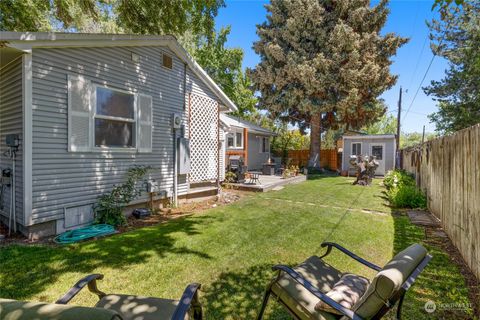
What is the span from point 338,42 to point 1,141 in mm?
17523

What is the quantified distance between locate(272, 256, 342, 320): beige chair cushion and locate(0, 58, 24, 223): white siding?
480 centimetres

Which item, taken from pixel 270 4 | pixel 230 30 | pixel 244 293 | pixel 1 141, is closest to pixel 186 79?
A: pixel 1 141

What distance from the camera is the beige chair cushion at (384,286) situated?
1574 mm

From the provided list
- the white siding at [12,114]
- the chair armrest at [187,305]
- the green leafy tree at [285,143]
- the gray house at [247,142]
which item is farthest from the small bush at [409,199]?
the green leafy tree at [285,143]

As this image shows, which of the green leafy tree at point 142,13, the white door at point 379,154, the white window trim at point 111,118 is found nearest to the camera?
the white window trim at point 111,118

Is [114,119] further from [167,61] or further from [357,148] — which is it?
[357,148]

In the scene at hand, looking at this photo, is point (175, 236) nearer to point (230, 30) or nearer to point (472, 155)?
point (472, 155)

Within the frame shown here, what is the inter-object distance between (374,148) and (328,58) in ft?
23.0

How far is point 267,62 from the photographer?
1878cm

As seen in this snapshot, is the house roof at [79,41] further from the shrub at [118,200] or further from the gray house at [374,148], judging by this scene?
the gray house at [374,148]

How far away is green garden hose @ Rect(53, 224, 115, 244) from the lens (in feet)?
14.8

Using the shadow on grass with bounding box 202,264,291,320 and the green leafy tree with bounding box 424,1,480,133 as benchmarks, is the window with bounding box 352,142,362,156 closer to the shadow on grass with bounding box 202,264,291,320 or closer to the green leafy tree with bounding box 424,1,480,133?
the green leafy tree with bounding box 424,1,480,133

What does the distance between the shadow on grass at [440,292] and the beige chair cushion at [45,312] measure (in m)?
2.88

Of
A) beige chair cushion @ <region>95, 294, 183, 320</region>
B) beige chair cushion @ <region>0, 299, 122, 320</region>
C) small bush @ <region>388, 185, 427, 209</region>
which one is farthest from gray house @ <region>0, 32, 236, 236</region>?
small bush @ <region>388, 185, 427, 209</region>
